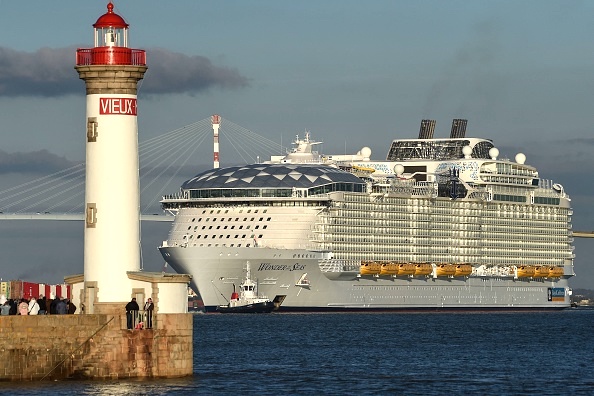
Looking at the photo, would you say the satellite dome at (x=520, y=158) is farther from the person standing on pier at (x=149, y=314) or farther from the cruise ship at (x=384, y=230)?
the person standing on pier at (x=149, y=314)

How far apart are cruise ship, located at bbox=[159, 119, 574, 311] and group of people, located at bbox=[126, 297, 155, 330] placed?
6886 centimetres

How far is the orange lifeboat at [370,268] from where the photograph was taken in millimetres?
115688

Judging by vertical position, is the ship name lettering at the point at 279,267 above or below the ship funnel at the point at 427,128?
below

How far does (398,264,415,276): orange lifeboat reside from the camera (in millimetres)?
119250

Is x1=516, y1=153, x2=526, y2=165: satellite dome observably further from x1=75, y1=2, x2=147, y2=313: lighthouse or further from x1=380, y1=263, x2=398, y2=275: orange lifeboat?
x1=75, y1=2, x2=147, y2=313: lighthouse

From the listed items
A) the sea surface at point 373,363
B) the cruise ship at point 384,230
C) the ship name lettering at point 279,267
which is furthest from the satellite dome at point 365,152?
the sea surface at point 373,363

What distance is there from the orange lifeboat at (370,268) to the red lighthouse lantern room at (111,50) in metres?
77.8

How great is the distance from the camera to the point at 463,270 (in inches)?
4961

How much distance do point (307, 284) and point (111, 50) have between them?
234 ft

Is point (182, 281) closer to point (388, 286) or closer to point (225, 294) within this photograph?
point (225, 294)

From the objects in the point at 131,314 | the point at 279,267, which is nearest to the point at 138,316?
the point at 131,314

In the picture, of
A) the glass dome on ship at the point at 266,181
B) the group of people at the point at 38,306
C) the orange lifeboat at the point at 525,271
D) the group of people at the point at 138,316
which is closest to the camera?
the group of people at the point at 138,316

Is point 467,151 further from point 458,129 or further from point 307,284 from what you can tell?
point 307,284

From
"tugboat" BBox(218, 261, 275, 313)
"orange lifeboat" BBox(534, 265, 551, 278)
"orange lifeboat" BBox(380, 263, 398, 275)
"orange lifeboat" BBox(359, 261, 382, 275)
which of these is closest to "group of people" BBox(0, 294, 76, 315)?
"tugboat" BBox(218, 261, 275, 313)
